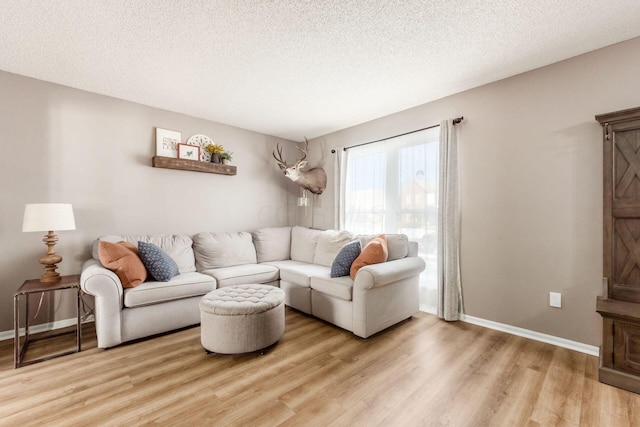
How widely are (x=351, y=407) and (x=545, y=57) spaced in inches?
123

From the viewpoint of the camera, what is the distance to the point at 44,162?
277 cm

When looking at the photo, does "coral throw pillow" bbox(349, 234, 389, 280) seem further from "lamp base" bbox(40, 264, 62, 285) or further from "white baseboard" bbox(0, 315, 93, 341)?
"white baseboard" bbox(0, 315, 93, 341)

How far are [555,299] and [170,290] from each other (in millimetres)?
3484

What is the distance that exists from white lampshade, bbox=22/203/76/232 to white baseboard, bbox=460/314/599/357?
12.9ft

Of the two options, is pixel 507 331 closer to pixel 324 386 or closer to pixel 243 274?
pixel 324 386

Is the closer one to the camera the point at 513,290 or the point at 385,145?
the point at 513,290

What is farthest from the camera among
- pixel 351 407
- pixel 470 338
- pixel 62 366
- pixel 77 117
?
pixel 77 117

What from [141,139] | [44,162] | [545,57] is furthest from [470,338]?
[44,162]

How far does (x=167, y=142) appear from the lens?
3.53 metres

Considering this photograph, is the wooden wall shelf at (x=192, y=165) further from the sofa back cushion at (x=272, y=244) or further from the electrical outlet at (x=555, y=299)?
the electrical outlet at (x=555, y=299)

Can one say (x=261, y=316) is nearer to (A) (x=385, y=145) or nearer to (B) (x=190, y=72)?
(B) (x=190, y=72)

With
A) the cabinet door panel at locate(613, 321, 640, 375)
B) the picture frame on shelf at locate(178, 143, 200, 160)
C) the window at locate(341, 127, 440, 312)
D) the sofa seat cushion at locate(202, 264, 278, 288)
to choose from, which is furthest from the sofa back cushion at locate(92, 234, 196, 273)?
the cabinet door panel at locate(613, 321, 640, 375)

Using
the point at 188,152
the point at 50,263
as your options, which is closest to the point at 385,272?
the point at 188,152

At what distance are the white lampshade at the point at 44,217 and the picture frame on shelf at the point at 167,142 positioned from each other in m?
1.31
